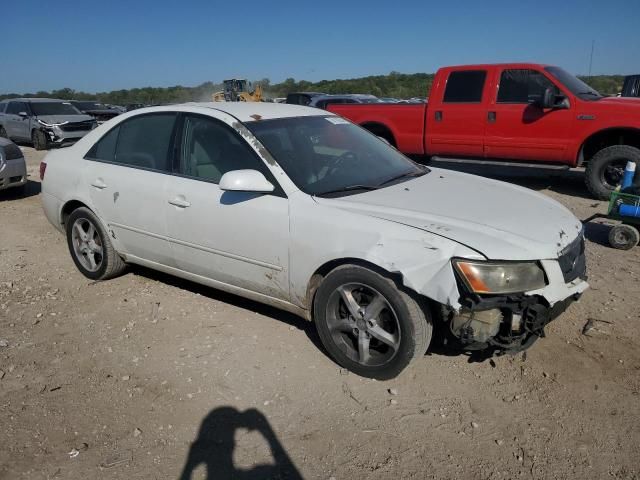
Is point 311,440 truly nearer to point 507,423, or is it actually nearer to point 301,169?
point 507,423

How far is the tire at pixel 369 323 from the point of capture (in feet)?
9.74

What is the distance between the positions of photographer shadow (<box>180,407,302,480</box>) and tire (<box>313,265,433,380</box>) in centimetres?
68

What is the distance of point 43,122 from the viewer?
1507 cm

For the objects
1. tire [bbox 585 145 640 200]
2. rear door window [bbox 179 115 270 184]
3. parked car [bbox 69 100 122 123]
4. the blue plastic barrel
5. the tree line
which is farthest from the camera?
the tree line

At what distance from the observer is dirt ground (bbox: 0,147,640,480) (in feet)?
8.54

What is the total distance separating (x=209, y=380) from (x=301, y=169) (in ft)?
4.84

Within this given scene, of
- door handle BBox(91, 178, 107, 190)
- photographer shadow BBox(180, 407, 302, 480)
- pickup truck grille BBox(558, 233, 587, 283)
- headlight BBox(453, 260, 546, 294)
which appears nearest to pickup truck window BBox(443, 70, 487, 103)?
pickup truck grille BBox(558, 233, 587, 283)

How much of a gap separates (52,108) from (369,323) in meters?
15.9

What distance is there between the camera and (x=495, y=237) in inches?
113

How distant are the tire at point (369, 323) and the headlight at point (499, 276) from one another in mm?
352

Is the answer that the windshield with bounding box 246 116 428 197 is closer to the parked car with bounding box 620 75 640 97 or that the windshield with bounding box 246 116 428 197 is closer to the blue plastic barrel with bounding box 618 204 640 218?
the blue plastic barrel with bounding box 618 204 640 218

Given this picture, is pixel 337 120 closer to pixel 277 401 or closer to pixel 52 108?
pixel 277 401

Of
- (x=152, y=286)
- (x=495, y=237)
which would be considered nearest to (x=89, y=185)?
(x=152, y=286)

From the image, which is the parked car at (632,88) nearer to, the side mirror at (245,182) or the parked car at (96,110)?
the side mirror at (245,182)
